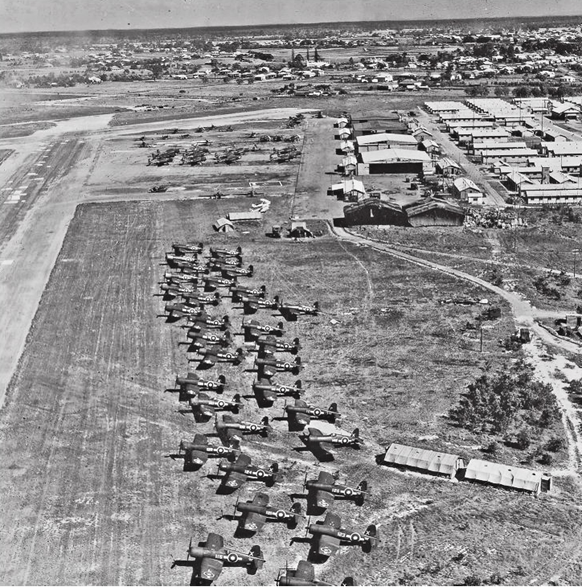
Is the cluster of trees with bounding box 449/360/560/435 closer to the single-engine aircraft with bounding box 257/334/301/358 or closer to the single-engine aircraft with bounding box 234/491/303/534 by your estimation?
the single-engine aircraft with bounding box 257/334/301/358

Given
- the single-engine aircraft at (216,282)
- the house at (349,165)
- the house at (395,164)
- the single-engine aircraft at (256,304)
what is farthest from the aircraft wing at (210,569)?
the house at (395,164)

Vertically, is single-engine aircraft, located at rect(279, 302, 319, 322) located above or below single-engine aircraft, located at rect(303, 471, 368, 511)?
below

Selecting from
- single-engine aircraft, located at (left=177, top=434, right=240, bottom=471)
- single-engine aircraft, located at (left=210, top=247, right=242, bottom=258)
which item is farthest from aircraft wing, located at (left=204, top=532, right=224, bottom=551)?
single-engine aircraft, located at (left=210, top=247, right=242, bottom=258)

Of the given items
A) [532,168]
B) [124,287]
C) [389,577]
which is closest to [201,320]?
[124,287]

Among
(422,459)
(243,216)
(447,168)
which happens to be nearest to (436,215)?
(243,216)

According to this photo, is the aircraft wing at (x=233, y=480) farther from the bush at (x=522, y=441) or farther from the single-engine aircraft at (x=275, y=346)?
the bush at (x=522, y=441)

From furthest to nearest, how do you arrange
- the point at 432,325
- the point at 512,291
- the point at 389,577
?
1. the point at 512,291
2. the point at 432,325
3. the point at 389,577

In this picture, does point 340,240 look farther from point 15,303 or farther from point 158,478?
point 158,478
